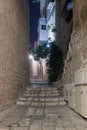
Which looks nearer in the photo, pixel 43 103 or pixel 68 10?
pixel 43 103

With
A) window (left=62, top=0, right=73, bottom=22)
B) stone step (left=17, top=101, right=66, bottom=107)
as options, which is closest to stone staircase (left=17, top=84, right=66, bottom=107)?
stone step (left=17, top=101, right=66, bottom=107)

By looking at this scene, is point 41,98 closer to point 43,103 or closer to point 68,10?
point 43,103

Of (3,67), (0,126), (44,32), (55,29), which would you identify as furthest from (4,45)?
(44,32)

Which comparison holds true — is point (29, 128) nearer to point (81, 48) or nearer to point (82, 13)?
point (81, 48)

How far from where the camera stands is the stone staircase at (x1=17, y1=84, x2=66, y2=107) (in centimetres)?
760

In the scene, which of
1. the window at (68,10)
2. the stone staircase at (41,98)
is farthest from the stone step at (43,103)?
the window at (68,10)

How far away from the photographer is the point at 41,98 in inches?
324

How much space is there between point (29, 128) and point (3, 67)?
1755 mm

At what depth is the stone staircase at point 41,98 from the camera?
7.60 m

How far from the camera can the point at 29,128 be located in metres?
3.79

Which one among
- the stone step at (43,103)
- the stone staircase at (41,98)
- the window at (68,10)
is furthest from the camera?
the window at (68,10)

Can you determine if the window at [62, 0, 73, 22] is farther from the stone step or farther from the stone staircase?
the stone step

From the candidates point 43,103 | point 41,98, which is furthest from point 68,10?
point 43,103

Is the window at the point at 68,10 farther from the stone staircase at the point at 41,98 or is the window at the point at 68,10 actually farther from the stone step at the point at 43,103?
the stone step at the point at 43,103
